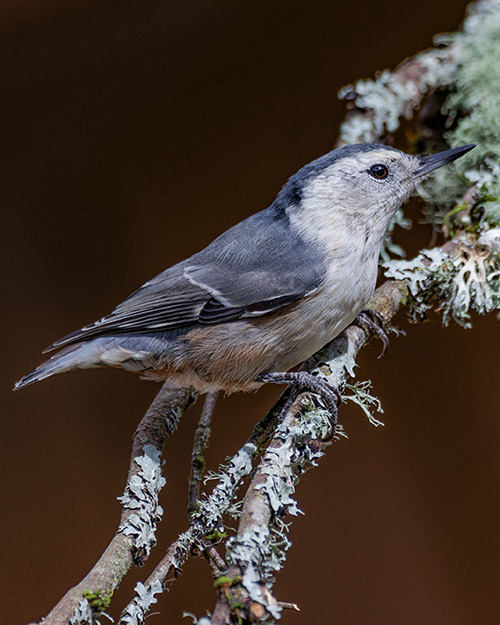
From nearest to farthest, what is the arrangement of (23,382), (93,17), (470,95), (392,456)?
(23,382) → (470,95) → (93,17) → (392,456)

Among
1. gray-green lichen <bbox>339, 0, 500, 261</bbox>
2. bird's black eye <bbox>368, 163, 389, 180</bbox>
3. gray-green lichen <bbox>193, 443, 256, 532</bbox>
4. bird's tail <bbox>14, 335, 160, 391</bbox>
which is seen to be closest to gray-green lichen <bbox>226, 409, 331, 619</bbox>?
gray-green lichen <bbox>193, 443, 256, 532</bbox>

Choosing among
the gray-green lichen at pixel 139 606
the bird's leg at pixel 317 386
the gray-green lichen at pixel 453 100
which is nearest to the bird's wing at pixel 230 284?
the bird's leg at pixel 317 386

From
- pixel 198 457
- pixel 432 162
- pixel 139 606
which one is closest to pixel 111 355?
pixel 198 457

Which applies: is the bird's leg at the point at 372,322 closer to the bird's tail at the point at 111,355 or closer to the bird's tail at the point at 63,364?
the bird's tail at the point at 111,355

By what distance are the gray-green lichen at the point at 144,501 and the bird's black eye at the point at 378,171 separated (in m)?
0.80

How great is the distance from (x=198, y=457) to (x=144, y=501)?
0.65 feet

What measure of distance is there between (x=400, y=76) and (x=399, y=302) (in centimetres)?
74

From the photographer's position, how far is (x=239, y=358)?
1.38 metres

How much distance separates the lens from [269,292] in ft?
4.45

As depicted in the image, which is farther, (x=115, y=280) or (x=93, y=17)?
(x=115, y=280)

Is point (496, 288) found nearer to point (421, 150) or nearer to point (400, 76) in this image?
point (421, 150)

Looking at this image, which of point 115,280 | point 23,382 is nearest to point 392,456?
point 115,280

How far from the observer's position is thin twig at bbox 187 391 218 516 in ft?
4.28

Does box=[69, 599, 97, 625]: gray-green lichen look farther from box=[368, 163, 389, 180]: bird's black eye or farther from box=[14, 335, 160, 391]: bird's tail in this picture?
box=[368, 163, 389, 180]: bird's black eye
